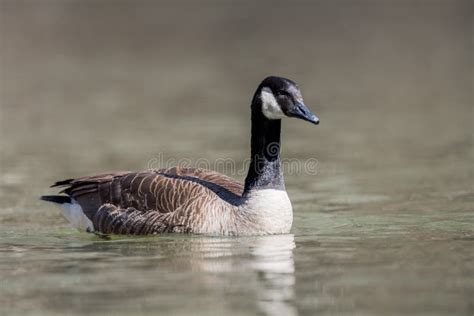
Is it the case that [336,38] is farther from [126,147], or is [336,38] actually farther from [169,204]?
[169,204]

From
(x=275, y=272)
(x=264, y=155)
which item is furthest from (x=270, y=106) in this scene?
(x=275, y=272)

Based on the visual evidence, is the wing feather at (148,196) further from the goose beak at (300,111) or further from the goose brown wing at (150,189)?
the goose beak at (300,111)

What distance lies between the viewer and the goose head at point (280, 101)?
43.3ft

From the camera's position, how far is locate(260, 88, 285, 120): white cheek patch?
13.4m

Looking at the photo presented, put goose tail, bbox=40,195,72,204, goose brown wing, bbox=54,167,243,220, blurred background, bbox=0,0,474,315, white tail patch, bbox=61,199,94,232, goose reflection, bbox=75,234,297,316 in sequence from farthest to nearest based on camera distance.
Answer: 1. goose tail, bbox=40,195,72,204
2. white tail patch, bbox=61,199,94,232
3. goose brown wing, bbox=54,167,243,220
4. blurred background, bbox=0,0,474,315
5. goose reflection, bbox=75,234,297,316

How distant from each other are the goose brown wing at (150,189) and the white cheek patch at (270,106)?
112 cm

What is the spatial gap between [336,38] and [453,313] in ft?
116

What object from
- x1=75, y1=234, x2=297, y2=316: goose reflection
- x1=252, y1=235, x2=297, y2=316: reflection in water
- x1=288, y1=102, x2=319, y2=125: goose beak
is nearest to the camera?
x1=252, y1=235, x2=297, y2=316: reflection in water

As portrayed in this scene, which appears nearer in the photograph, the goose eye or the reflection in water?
the reflection in water

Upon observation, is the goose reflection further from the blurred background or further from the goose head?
the goose head

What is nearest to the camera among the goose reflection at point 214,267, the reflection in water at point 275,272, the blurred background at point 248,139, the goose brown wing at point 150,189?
the reflection in water at point 275,272

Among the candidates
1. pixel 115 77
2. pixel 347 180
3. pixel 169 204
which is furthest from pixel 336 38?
pixel 169 204

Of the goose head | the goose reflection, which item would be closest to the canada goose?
the goose head

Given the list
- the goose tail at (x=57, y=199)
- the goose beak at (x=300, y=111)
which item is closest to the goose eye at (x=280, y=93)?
the goose beak at (x=300, y=111)
